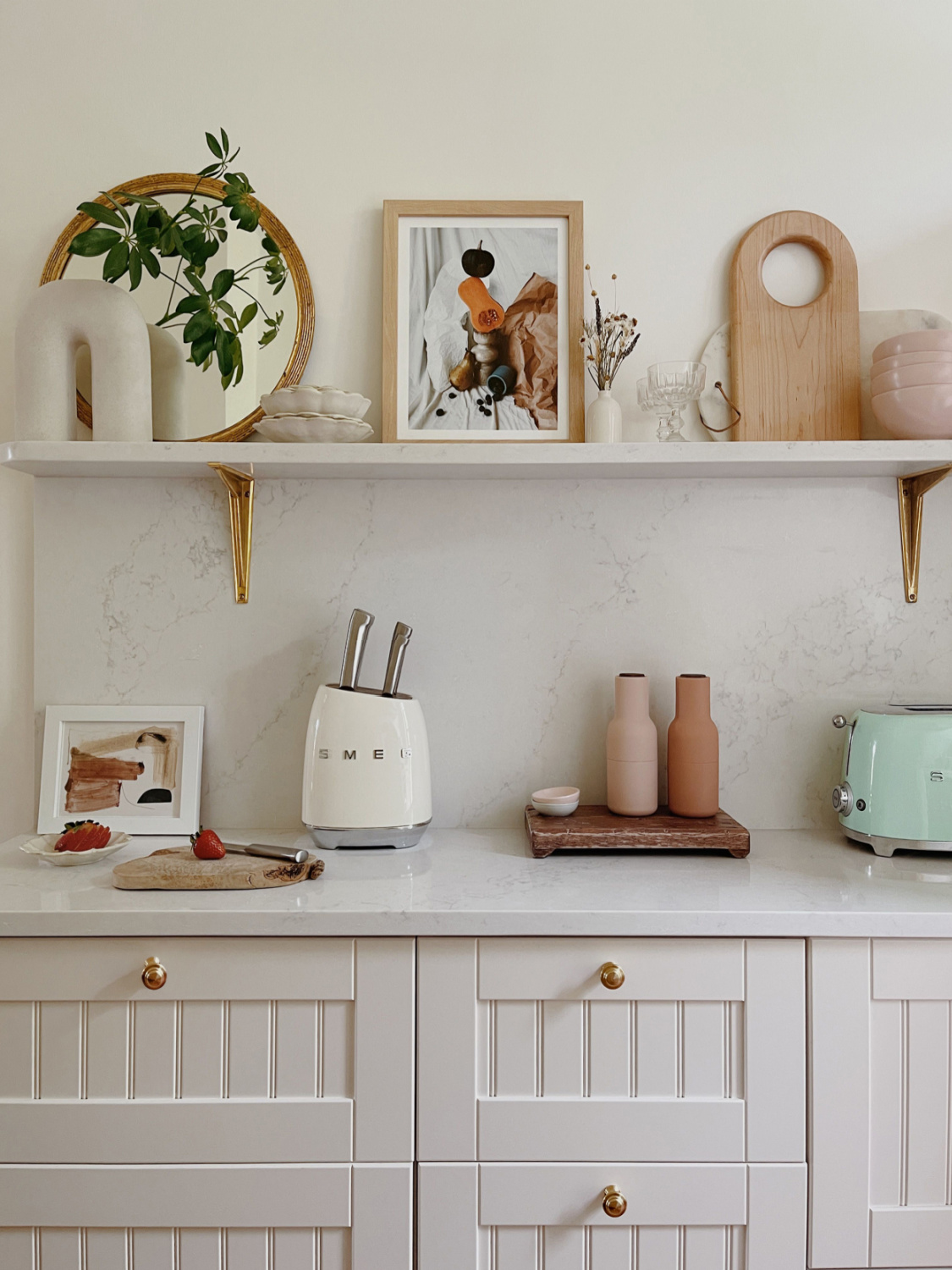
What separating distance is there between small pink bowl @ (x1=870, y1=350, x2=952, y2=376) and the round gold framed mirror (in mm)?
996

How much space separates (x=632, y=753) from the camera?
153 cm

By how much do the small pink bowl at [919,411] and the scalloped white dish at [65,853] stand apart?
4.72 ft

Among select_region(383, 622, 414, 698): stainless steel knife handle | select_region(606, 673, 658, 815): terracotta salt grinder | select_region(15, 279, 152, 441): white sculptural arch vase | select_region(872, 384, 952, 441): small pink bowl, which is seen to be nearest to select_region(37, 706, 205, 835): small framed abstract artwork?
select_region(383, 622, 414, 698): stainless steel knife handle

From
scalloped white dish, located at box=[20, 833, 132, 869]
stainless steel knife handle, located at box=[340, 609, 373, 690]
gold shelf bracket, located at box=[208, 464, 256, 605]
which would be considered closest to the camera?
scalloped white dish, located at box=[20, 833, 132, 869]

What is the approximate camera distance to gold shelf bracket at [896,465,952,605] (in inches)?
63.7

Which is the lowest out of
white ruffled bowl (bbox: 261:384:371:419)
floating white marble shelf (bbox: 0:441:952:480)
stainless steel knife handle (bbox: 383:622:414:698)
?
stainless steel knife handle (bbox: 383:622:414:698)

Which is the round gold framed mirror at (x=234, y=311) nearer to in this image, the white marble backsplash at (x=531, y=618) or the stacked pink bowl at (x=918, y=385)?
the white marble backsplash at (x=531, y=618)

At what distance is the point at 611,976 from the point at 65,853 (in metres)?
0.83

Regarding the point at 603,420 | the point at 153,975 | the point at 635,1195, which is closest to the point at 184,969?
the point at 153,975

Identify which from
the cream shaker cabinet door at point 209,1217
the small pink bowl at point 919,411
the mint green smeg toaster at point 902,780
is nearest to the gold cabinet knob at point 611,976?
the cream shaker cabinet door at point 209,1217

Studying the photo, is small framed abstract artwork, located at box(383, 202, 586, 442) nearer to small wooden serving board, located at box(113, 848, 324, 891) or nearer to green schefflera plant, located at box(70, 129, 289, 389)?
green schefflera plant, located at box(70, 129, 289, 389)

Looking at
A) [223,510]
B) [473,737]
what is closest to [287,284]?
[223,510]

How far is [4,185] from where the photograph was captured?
1.64m

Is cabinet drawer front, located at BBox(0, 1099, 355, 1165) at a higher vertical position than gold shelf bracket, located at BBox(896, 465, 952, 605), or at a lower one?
lower
